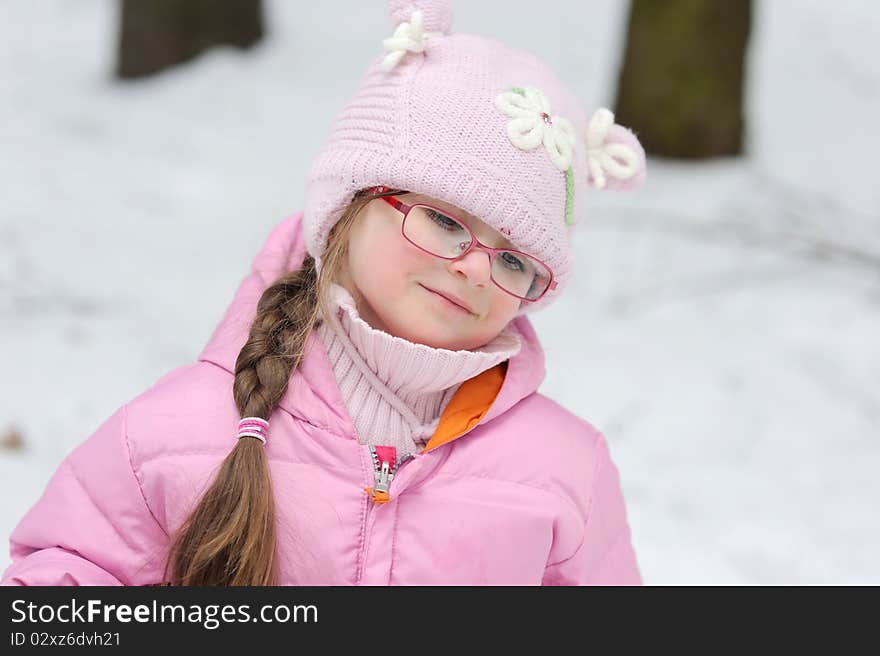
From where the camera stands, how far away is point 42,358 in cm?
Answer: 258

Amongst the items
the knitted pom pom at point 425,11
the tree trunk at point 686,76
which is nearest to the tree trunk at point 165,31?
the tree trunk at point 686,76

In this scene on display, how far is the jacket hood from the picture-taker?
153 cm

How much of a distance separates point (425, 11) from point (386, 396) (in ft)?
1.95

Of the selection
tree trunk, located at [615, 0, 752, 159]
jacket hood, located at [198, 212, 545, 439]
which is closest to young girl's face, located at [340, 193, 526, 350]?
jacket hood, located at [198, 212, 545, 439]

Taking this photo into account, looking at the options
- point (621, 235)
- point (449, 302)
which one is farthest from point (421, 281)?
point (621, 235)

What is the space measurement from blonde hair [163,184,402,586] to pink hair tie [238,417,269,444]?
11 mm

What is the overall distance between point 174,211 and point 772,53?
9.34 feet

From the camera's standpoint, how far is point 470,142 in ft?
4.79

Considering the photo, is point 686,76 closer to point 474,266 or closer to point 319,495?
point 474,266

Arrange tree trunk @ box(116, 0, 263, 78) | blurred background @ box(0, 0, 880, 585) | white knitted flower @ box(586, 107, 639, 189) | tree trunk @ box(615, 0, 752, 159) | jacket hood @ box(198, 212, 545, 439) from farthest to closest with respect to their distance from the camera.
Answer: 1. tree trunk @ box(116, 0, 263, 78)
2. tree trunk @ box(615, 0, 752, 159)
3. blurred background @ box(0, 0, 880, 585)
4. white knitted flower @ box(586, 107, 639, 189)
5. jacket hood @ box(198, 212, 545, 439)

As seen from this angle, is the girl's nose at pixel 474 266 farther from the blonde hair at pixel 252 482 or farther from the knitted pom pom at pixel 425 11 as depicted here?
the knitted pom pom at pixel 425 11

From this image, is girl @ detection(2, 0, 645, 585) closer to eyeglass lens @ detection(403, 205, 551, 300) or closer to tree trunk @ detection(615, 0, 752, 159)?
eyeglass lens @ detection(403, 205, 551, 300)

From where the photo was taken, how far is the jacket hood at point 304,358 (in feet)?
5.02

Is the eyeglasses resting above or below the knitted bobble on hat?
below
